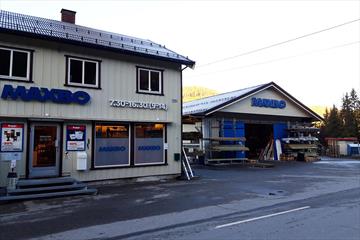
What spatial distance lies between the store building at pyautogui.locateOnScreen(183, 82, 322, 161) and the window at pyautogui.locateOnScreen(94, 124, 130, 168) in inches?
392

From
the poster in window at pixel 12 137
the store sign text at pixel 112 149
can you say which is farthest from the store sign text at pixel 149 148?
the poster in window at pixel 12 137

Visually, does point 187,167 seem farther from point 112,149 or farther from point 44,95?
point 44,95

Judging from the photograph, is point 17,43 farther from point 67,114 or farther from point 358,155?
point 358,155

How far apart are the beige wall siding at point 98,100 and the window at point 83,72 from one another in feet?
0.68

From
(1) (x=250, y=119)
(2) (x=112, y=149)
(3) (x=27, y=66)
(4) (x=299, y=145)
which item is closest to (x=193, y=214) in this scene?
(2) (x=112, y=149)

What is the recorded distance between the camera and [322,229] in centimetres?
716

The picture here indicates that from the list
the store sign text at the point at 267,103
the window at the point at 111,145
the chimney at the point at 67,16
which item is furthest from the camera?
the store sign text at the point at 267,103

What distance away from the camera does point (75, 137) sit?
46.9 feet

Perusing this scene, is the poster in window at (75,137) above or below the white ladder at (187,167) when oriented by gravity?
above

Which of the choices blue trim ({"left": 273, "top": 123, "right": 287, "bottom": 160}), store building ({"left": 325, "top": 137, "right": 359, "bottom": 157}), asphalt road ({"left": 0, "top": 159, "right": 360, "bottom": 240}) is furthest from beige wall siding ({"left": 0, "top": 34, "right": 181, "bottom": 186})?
store building ({"left": 325, "top": 137, "right": 359, "bottom": 157})

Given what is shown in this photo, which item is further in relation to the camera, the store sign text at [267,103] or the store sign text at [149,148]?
the store sign text at [267,103]

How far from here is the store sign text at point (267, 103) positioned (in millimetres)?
28375

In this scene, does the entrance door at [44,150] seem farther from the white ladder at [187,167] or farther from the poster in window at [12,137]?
the white ladder at [187,167]

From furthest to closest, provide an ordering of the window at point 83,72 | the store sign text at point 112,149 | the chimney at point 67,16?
the chimney at point 67,16 < the store sign text at point 112,149 < the window at point 83,72
